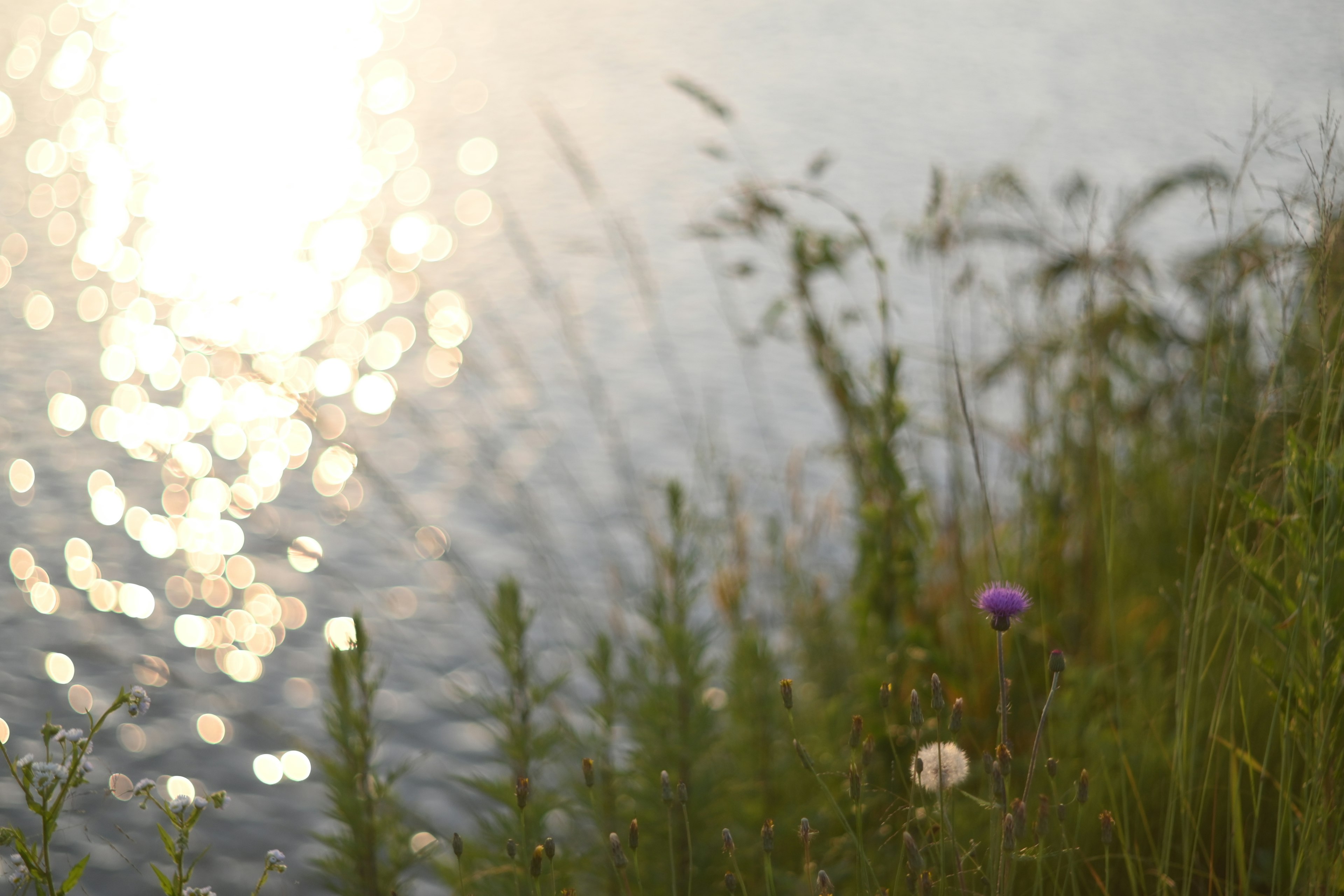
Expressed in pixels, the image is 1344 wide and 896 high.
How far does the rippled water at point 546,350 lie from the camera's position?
364cm

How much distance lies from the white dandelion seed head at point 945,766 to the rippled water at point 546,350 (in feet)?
3.56

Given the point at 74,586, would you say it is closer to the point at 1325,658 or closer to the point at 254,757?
the point at 254,757

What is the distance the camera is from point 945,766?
1277 mm

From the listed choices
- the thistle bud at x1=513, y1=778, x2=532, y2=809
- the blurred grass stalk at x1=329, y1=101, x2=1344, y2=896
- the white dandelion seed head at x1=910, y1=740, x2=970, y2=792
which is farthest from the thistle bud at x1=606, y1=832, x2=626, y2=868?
the white dandelion seed head at x1=910, y1=740, x2=970, y2=792

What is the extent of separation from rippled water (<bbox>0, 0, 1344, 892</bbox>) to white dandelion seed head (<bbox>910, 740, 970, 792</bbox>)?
1086mm

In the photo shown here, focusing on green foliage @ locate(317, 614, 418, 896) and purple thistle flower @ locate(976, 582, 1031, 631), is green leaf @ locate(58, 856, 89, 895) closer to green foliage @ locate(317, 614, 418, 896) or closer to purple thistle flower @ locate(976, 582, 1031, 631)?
green foliage @ locate(317, 614, 418, 896)

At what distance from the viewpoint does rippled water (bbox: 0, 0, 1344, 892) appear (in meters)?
3.64

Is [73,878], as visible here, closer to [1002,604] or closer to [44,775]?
[44,775]

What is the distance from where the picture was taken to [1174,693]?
8.14 feet

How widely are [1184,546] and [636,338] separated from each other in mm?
4722

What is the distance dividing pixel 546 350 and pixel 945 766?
582 cm

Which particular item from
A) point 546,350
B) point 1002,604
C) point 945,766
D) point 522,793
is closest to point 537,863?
point 522,793

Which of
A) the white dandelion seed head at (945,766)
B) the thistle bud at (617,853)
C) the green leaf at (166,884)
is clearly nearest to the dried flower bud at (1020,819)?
the white dandelion seed head at (945,766)

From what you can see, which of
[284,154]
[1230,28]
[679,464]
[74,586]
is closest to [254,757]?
[74,586]
